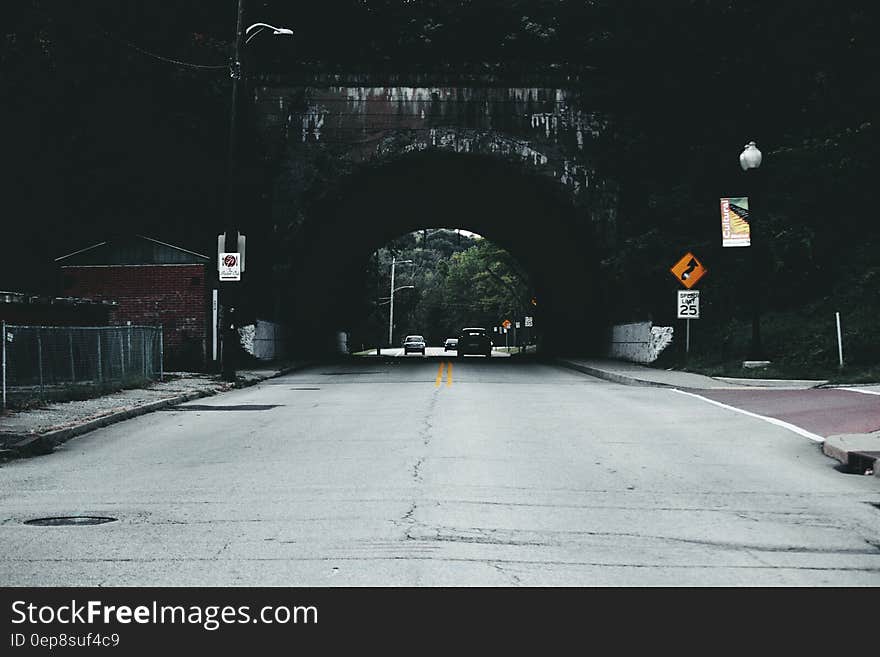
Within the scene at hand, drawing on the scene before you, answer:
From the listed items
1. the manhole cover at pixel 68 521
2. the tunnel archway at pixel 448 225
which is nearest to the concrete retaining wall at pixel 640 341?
the tunnel archway at pixel 448 225

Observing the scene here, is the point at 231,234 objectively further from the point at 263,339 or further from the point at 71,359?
the point at 263,339

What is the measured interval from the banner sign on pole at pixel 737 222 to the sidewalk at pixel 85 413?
43.3 ft

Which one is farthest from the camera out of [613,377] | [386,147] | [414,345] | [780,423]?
[414,345]

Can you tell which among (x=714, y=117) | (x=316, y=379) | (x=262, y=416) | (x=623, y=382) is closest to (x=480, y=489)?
(x=262, y=416)

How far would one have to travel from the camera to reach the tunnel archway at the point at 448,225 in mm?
42125

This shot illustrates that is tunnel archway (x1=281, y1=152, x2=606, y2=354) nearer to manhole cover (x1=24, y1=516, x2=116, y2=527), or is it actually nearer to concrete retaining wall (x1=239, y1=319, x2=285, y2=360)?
concrete retaining wall (x1=239, y1=319, x2=285, y2=360)

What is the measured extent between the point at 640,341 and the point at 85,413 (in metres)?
26.1

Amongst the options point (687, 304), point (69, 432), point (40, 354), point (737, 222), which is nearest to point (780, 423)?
point (69, 432)

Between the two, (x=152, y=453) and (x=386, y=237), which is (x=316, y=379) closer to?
(x=152, y=453)

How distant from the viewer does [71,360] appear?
2080 centimetres

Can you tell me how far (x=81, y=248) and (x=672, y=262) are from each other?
1966 centimetres

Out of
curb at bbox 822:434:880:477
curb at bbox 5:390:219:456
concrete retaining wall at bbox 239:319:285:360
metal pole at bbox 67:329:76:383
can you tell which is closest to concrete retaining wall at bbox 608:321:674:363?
concrete retaining wall at bbox 239:319:285:360

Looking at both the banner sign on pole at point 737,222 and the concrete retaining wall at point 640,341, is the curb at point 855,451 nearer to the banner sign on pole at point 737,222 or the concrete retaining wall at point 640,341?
the banner sign on pole at point 737,222
